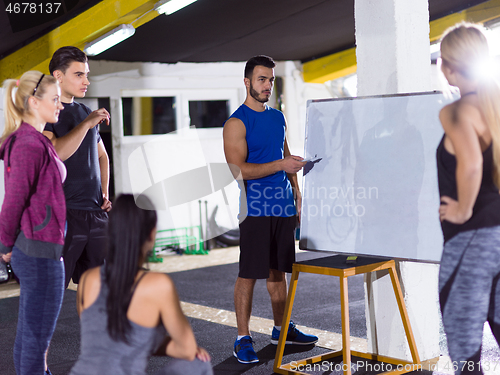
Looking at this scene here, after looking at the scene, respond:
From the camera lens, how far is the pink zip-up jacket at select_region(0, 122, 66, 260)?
6.49ft

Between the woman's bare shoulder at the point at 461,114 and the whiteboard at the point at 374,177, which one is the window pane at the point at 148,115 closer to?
the whiteboard at the point at 374,177

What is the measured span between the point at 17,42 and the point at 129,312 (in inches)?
206

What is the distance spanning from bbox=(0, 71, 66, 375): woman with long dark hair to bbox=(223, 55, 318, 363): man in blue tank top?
112cm

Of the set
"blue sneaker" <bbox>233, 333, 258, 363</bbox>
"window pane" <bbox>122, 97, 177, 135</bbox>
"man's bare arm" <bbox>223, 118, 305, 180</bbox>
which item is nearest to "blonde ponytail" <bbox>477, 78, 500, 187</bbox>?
"man's bare arm" <bbox>223, 118, 305, 180</bbox>

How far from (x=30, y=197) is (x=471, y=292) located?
1.51 meters

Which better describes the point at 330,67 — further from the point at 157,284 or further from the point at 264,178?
the point at 157,284

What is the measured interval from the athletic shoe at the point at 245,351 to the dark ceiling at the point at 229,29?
3.26m

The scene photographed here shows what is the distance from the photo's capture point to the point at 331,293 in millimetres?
4641

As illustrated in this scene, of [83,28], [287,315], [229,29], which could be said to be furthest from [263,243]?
[229,29]

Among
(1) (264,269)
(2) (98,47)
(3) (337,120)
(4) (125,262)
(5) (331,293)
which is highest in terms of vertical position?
(2) (98,47)

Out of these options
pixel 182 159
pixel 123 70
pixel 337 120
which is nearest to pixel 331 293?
pixel 337 120

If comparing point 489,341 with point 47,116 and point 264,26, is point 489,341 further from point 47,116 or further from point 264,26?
point 264,26

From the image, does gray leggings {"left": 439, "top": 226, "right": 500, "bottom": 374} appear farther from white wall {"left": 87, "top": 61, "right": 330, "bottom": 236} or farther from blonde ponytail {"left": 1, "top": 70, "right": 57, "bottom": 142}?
white wall {"left": 87, "top": 61, "right": 330, "bottom": 236}

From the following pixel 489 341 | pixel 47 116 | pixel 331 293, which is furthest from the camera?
pixel 331 293
